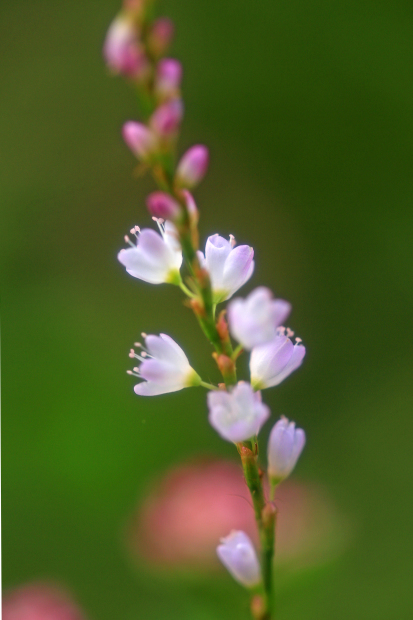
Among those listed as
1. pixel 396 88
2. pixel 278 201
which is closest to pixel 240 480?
pixel 278 201

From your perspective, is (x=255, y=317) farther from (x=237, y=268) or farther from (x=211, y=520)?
(x=211, y=520)

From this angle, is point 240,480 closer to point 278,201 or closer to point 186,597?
point 186,597

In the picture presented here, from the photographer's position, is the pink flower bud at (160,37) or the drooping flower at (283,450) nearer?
the pink flower bud at (160,37)

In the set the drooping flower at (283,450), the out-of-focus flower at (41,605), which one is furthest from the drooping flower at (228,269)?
the out-of-focus flower at (41,605)

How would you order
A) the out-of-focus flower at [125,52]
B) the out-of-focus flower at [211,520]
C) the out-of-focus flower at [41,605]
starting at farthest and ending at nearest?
the out-of-focus flower at [211,520]
the out-of-focus flower at [41,605]
the out-of-focus flower at [125,52]

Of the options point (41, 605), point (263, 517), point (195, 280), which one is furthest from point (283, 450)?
point (41, 605)

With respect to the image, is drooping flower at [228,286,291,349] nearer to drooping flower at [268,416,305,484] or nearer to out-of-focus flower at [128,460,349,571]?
drooping flower at [268,416,305,484]

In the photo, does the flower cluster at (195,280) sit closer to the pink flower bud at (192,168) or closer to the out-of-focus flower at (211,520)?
the pink flower bud at (192,168)
